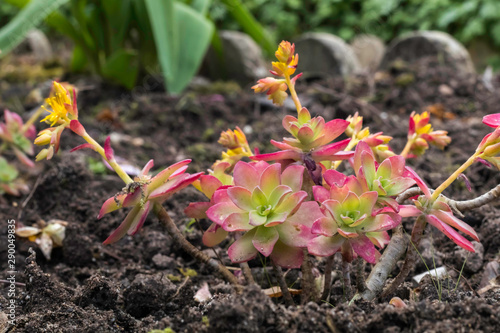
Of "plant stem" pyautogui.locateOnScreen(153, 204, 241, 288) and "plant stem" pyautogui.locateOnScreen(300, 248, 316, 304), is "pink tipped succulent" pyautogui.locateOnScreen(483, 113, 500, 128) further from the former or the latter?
"plant stem" pyautogui.locateOnScreen(153, 204, 241, 288)

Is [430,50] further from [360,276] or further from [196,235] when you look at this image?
[360,276]

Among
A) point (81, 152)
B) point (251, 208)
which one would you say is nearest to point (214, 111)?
point (81, 152)

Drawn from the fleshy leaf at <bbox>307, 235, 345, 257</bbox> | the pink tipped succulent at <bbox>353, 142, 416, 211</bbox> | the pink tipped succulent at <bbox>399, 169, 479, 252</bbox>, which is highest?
the pink tipped succulent at <bbox>353, 142, 416, 211</bbox>

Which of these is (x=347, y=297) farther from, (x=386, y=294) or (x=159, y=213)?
(x=159, y=213)

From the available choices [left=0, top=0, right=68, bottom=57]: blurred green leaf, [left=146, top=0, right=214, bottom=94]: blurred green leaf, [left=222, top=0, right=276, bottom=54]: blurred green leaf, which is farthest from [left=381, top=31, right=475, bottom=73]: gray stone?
[left=0, top=0, right=68, bottom=57]: blurred green leaf

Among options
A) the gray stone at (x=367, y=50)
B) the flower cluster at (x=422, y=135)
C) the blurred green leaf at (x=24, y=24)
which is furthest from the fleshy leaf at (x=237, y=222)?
the gray stone at (x=367, y=50)

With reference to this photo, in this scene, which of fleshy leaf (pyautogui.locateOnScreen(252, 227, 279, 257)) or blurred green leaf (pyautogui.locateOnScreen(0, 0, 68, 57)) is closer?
fleshy leaf (pyautogui.locateOnScreen(252, 227, 279, 257))
